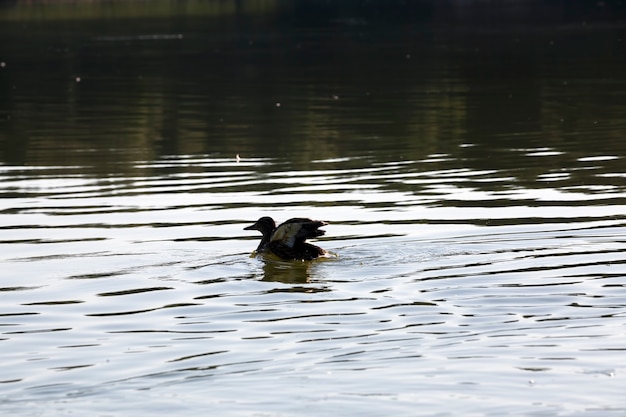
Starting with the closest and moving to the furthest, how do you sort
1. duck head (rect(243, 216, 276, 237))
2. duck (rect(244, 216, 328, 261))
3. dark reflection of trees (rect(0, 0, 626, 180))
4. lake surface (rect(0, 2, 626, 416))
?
lake surface (rect(0, 2, 626, 416)), duck (rect(244, 216, 328, 261)), duck head (rect(243, 216, 276, 237)), dark reflection of trees (rect(0, 0, 626, 180))

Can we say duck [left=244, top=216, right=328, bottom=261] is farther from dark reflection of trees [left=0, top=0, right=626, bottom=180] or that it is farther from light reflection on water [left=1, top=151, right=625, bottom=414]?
dark reflection of trees [left=0, top=0, right=626, bottom=180]

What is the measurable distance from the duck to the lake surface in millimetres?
161

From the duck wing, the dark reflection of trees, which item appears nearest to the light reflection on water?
the duck wing

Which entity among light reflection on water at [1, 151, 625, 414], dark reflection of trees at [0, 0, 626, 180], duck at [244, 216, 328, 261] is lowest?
light reflection on water at [1, 151, 625, 414]

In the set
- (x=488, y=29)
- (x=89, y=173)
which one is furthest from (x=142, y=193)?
(x=488, y=29)

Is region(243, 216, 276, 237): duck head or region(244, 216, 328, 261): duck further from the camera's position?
region(243, 216, 276, 237): duck head

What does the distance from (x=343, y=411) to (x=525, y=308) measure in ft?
9.53

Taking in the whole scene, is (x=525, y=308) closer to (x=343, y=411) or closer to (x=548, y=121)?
(x=343, y=411)

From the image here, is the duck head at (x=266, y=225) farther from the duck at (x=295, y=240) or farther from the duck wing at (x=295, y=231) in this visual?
the duck wing at (x=295, y=231)

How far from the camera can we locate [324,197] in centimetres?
1833

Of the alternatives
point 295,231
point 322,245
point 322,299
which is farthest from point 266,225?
point 322,299

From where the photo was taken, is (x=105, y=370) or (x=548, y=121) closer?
(x=105, y=370)

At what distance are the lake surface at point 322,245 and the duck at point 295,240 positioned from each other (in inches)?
6.3

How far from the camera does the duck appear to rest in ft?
45.8
